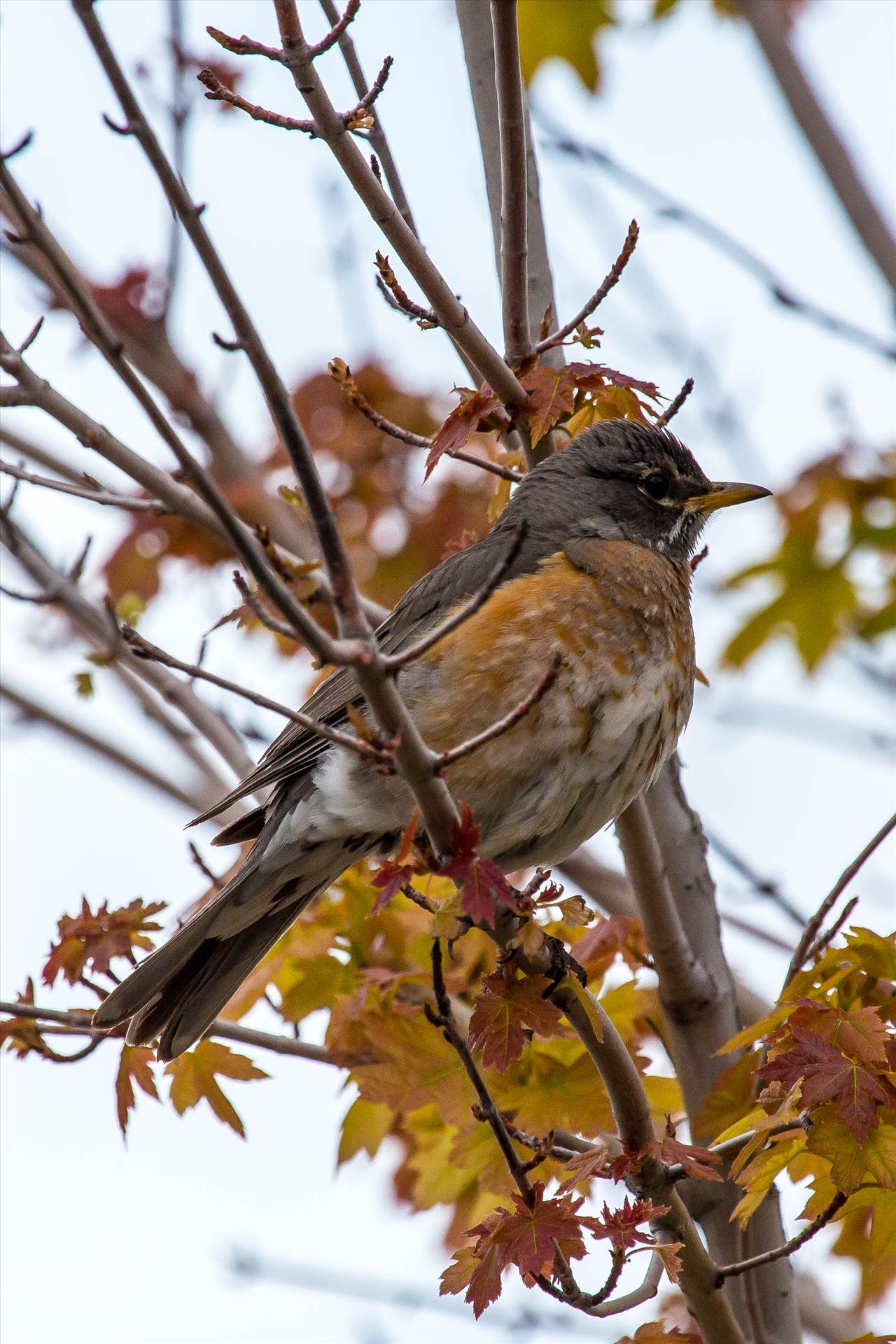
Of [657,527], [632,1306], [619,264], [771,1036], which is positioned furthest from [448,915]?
[657,527]

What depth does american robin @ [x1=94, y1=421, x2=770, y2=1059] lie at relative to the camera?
364 centimetres

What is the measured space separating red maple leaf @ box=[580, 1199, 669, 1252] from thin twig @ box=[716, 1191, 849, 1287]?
→ 31 centimetres

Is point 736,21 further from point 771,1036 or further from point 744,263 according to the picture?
point 771,1036

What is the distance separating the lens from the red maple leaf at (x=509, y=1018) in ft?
9.93

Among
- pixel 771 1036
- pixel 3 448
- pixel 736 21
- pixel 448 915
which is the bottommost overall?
pixel 771 1036

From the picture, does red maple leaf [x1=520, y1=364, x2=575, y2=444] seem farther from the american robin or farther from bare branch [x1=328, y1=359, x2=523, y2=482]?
the american robin

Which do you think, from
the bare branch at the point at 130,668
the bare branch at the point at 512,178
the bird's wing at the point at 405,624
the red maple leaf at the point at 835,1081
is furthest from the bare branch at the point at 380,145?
the red maple leaf at the point at 835,1081

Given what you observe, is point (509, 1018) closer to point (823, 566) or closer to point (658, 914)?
point (658, 914)

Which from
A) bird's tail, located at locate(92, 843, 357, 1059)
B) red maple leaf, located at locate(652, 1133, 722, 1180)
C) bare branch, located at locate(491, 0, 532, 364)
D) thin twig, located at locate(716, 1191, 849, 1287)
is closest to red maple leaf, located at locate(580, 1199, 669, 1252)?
red maple leaf, located at locate(652, 1133, 722, 1180)

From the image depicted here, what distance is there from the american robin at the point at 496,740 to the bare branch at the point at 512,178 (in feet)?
1.51

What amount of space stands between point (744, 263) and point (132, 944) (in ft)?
9.50

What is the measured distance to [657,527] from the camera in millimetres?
4570

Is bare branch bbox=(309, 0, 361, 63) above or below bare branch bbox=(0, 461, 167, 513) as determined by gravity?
above

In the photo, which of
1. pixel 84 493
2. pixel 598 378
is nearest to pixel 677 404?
pixel 598 378
